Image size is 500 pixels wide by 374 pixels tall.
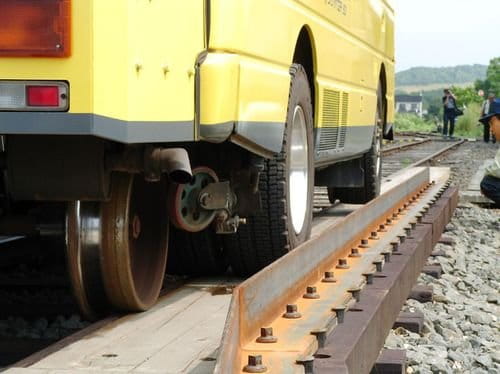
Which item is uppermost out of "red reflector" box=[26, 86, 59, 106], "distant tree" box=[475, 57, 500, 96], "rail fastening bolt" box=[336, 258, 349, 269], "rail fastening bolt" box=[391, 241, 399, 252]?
"distant tree" box=[475, 57, 500, 96]

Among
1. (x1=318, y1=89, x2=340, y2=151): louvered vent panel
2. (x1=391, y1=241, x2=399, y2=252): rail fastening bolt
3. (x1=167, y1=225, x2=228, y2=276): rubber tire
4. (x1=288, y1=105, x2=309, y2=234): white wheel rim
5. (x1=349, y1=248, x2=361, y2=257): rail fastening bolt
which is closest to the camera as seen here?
(x1=167, y1=225, x2=228, y2=276): rubber tire

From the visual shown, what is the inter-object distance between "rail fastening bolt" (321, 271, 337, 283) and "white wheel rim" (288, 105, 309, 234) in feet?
2.08

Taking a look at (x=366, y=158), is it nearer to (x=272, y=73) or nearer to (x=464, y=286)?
(x=464, y=286)

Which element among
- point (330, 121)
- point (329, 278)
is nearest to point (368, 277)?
point (329, 278)

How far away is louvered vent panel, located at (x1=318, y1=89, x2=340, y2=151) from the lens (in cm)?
683

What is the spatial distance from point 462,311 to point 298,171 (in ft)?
3.97

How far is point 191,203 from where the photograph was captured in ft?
16.1

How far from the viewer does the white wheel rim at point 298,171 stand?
6.07 meters

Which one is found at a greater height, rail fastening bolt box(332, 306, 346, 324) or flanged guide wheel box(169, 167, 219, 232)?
flanged guide wheel box(169, 167, 219, 232)

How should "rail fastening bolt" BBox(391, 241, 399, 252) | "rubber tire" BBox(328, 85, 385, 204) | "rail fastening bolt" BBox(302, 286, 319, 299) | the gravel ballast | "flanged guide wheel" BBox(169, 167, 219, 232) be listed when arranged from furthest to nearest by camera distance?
"rubber tire" BBox(328, 85, 385, 204), "rail fastening bolt" BBox(391, 241, 399, 252), the gravel ballast, "rail fastening bolt" BBox(302, 286, 319, 299), "flanged guide wheel" BBox(169, 167, 219, 232)

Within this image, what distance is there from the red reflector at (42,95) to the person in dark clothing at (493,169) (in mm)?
7745

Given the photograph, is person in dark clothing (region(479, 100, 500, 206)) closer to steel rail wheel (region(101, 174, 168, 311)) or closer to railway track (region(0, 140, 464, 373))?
railway track (region(0, 140, 464, 373))

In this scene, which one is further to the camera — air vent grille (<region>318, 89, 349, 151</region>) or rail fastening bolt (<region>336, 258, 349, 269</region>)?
air vent grille (<region>318, 89, 349, 151</region>)

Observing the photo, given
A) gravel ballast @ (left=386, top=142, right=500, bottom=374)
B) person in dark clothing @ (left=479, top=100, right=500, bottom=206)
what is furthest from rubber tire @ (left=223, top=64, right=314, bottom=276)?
person in dark clothing @ (left=479, top=100, right=500, bottom=206)
